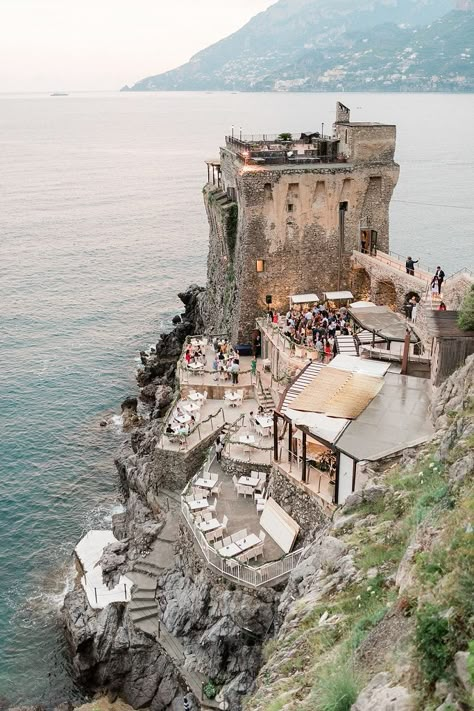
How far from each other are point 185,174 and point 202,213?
40794mm

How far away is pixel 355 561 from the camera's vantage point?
14344mm

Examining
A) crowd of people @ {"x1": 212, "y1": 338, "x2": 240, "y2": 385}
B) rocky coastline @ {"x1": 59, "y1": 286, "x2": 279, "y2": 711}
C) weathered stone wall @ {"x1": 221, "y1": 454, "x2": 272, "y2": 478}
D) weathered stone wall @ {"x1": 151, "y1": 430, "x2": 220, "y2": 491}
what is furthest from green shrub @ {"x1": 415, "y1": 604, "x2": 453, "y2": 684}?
crowd of people @ {"x1": 212, "y1": 338, "x2": 240, "y2": 385}

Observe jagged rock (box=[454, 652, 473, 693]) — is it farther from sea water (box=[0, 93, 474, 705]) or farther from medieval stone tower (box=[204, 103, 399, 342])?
medieval stone tower (box=[204, 103, 399, 342])

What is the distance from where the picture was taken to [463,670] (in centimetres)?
784

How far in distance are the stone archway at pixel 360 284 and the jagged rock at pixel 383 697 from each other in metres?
32.8

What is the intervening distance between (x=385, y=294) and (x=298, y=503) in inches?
736

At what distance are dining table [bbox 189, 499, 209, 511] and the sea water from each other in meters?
8.17

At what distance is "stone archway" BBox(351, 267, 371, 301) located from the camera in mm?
40594

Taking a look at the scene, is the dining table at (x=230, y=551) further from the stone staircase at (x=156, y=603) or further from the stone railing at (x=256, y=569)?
the stone staircase at (x=156, y=603)

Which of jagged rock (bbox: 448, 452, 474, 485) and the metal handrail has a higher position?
jagged rock (bbox: 448, 452, 474, 485)

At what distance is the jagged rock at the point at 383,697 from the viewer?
8344mm

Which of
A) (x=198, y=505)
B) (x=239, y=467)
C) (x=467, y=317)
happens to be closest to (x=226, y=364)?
(x=239, y=467)

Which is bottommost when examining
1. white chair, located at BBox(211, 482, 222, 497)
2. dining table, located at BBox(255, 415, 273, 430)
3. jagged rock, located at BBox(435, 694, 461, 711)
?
white chair, located at BBox(211, 482, 222, 497)

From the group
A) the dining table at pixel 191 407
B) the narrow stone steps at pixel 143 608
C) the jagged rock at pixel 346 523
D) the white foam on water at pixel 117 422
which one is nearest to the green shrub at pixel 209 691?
the narrow stone steps at pixel 143 608
